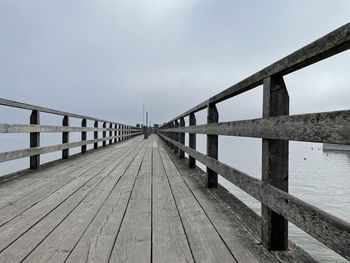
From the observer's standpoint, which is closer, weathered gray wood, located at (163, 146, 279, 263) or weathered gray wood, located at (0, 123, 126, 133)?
weathered gray wood, located at (163, 146, 279, 263)

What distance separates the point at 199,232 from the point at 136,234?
0.48 metres

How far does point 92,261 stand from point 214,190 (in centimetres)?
247

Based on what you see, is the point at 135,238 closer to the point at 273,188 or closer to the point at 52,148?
the point at 273,188

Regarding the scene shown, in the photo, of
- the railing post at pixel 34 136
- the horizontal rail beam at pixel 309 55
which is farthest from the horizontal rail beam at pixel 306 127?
the railing post at pixel 34 136

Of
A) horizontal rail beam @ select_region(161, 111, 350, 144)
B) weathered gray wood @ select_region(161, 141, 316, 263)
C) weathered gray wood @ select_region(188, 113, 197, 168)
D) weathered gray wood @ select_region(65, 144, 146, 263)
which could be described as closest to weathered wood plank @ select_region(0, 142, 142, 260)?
weathered gray wood @ select_region(65, 144, 146, 263)

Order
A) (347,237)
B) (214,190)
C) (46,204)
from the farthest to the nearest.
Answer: (214,190), (46,204), (347,237)

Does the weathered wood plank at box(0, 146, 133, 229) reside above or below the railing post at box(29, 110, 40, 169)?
below

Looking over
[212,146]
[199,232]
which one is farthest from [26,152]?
[199,232]

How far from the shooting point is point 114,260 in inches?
81.1

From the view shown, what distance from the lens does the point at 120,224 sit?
2791 mm

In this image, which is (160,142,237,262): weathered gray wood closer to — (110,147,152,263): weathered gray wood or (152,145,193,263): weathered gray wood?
(152,145,193,263): weathered gray wood

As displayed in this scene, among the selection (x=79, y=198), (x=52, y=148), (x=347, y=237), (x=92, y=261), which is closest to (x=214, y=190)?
(x=79, y=198)

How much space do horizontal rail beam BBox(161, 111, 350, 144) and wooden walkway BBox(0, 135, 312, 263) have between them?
2.55 ft

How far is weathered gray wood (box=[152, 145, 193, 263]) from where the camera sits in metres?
2.14
